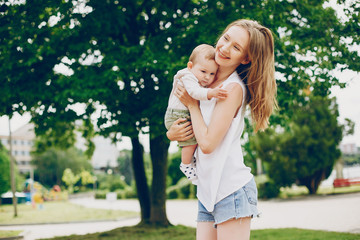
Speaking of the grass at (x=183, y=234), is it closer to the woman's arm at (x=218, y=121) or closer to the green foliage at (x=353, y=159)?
the woman's arm at (x=218, y=121)

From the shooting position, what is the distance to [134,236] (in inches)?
420

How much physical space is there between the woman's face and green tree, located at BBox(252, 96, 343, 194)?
2045cm

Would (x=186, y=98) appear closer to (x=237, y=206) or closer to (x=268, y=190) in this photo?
(x=237, y=206)

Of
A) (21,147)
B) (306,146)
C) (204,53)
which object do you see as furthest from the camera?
(21,147)

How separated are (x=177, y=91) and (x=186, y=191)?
1267 inches

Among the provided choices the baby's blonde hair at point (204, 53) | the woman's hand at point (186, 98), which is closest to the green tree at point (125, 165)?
the baby's blonde hair at point (204, 53)

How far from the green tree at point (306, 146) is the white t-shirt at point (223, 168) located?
20.5 meters

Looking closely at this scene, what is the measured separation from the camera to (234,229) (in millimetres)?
2107

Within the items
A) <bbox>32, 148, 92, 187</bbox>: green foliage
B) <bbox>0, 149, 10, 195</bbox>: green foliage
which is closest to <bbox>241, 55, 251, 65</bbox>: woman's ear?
<bbox>0, 149, 10, 195</bbox>: green foliage

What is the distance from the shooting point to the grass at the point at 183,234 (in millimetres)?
9044

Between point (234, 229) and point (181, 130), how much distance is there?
0.66 meters

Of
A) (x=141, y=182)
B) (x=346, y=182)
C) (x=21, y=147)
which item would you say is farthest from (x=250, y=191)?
(x=21, y=147)

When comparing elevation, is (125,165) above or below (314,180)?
above

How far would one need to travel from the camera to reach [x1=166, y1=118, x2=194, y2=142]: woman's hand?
229 cm
